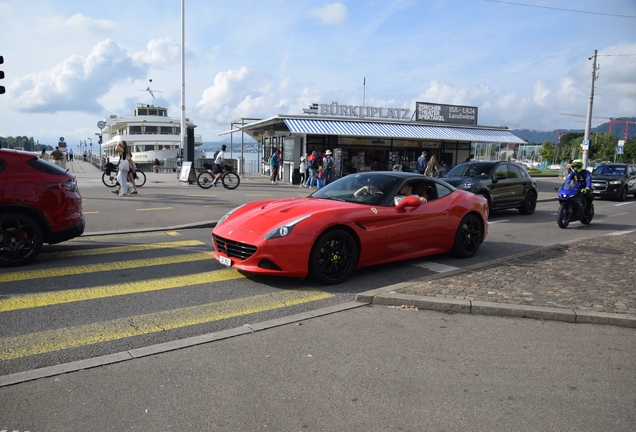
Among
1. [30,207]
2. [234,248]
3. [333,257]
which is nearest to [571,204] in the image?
→ [333,257]

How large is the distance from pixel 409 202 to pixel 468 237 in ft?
6.11

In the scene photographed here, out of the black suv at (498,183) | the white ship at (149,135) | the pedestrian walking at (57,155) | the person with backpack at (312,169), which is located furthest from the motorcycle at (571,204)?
the white ship at (149,135)

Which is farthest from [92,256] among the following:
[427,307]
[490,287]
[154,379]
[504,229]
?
[504,229]

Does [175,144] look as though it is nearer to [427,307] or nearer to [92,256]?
[92,256]

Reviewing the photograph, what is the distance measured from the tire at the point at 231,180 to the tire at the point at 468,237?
1454 cm

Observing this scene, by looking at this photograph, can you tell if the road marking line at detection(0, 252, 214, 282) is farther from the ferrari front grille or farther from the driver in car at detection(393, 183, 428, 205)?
the driver in car at detection(393, 183, 428, 205)

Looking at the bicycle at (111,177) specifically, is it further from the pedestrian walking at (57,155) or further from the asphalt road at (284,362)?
the asphalt road at (284,362)

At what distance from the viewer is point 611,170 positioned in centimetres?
2178

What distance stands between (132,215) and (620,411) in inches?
432

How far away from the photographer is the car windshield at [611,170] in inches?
843

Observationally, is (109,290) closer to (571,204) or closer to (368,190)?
(368,190)

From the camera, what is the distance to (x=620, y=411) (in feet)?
10.8

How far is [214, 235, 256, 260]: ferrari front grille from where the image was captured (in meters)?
5.95

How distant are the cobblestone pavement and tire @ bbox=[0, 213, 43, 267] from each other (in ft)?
16.6
